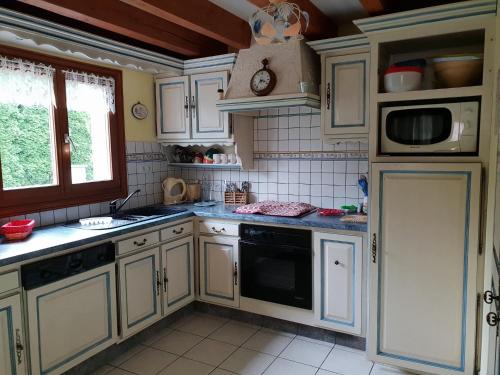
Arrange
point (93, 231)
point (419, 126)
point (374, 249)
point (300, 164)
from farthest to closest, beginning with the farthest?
point (300, 164) < point (93, 231) < point (374, 249) < point (419, 126)

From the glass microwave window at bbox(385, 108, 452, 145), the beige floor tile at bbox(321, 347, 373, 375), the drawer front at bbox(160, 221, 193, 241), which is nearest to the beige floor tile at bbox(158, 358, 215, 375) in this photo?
the beige floor tile at bbox(321, 347, 373, 375)

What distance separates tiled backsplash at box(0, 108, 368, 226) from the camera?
3.00 m

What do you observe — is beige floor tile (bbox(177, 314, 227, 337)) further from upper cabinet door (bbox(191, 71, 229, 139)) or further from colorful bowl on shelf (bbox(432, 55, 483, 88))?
colorful bowl on shelf (bbox(432, 55, 483, 88))

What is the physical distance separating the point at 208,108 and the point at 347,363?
7.12 feet

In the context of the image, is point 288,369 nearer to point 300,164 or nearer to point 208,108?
point 300,164

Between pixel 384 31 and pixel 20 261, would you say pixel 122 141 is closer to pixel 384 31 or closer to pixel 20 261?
pixel 20 261

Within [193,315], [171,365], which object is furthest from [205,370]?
[193,315]

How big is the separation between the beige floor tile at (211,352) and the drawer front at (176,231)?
806mm

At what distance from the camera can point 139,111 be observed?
3316 mm

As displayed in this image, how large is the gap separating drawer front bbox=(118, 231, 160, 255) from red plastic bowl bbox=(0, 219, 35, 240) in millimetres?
533

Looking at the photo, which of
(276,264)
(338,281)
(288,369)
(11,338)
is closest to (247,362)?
(288,369)

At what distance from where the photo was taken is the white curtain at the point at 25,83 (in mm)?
2363

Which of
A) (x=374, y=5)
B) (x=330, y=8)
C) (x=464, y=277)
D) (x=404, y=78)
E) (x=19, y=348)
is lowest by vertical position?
(x=19, y=348)

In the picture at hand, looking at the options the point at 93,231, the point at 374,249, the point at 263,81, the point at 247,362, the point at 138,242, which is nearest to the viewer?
the point at 374,249
